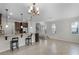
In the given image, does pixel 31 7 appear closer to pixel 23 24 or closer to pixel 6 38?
pixel 23 24

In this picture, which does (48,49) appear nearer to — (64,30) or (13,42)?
(64,30)

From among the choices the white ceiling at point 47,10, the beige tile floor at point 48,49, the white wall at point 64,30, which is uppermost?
the white ceiling at point 47,10

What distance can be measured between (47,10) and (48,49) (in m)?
0.85

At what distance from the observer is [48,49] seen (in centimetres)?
246

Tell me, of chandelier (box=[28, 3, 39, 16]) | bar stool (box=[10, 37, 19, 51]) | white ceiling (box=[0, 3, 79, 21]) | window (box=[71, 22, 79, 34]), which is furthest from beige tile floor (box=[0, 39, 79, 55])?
chandelier (box=[28, 3, 39, 16])

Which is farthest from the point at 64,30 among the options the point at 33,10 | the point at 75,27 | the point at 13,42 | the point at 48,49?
the point at 13,42

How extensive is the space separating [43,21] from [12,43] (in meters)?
0.83

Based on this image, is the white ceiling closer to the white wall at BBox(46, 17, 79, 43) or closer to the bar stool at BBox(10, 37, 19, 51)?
the white wall at BBox(46, 17, 79, 43)

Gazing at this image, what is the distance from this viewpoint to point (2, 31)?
238 cm

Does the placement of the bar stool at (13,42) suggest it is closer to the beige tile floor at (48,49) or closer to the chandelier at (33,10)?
the beige tile floor at (48,49)

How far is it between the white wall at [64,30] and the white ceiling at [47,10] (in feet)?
0.32

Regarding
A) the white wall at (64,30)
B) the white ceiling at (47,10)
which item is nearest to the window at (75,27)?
the white wall at (64,30)

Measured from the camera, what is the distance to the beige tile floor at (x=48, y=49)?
244cm

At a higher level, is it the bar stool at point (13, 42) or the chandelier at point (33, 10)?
the chandelier at point (33, 10)
